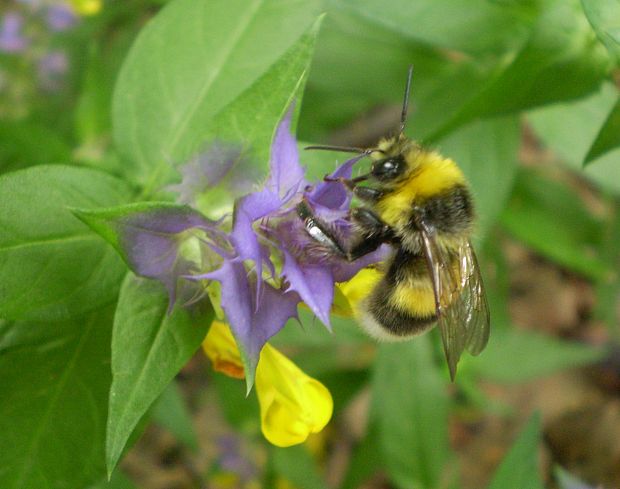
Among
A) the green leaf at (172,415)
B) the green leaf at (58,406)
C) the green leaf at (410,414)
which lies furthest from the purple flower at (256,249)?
the green leaf at (410,414)

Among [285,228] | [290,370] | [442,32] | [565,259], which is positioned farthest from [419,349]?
[285,228]

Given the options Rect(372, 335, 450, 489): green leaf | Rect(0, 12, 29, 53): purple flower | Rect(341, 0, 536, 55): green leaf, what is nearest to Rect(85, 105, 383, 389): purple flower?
Rect(341, 0, 536, 55): green leaf

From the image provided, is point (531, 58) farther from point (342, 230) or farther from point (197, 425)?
point (197, 425)

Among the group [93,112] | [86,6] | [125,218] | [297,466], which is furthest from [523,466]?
[86,6]

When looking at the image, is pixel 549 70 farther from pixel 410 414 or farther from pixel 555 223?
pixel 555 223

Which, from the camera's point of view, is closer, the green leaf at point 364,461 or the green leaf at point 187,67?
the green leaf at point 187,67

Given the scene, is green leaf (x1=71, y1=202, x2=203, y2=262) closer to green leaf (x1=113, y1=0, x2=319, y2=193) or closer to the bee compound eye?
the bee compound eye

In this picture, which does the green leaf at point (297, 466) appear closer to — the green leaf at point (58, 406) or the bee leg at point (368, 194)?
the green leaf at point (58, 406)
